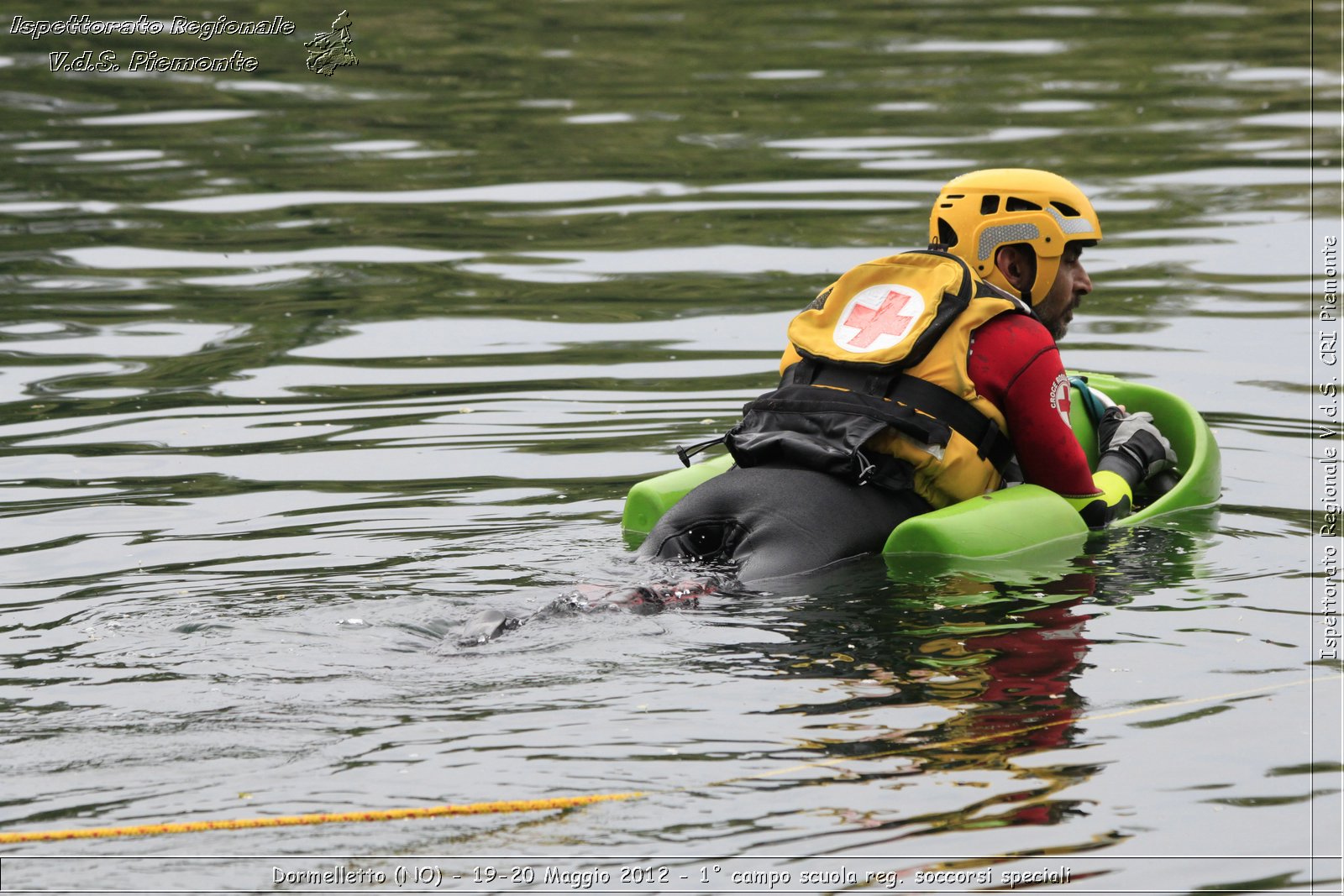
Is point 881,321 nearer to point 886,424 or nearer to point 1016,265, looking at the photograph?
point 886,424

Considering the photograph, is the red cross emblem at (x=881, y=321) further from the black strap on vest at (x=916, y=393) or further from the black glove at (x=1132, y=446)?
the black glove at (x=1132, y=446)

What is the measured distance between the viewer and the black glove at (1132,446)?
8094mm

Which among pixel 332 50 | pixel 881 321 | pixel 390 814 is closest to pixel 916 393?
pixel 881 321

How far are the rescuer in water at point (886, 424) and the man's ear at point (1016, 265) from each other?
0.39 ft

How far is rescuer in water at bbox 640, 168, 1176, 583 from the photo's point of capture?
6887 millimetres

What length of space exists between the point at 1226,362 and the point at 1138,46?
12.7 meters

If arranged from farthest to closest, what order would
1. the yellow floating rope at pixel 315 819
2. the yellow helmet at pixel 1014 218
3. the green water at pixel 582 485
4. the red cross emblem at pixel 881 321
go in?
the yellow helmet at pixel 1014 218 < the red cross emblem at pixel 881 321 < the green water at pixel 582 485 < the yellow floating rope at pixel 315 819

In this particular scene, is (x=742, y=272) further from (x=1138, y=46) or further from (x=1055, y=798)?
(x=1138, y=46)

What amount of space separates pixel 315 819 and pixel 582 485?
13.5ft

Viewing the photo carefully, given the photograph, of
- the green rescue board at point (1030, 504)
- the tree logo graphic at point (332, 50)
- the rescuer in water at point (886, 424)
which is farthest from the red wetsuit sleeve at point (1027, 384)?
the tree logo graphic at point (332, 50)

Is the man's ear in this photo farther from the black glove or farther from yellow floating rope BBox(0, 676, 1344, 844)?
yellow floating rope BBox(0, 676, 1344, 844)

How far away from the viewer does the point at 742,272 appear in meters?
13.7

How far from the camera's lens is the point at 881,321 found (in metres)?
7.08

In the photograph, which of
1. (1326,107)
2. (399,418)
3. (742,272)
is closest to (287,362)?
(399,418)
